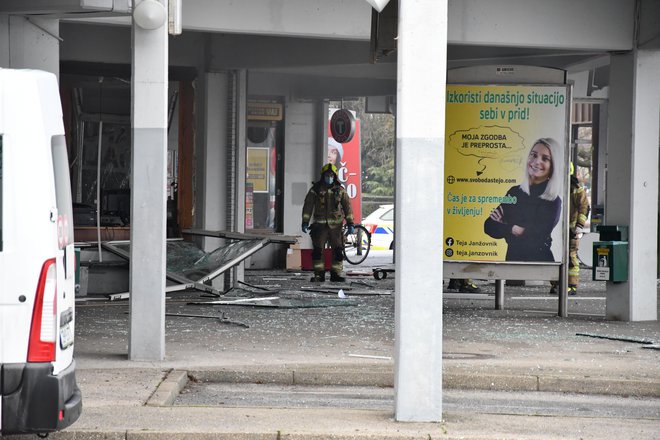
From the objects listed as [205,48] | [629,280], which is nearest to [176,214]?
[205,48]

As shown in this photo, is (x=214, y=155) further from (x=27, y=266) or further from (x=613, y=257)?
(x=27, y=266)

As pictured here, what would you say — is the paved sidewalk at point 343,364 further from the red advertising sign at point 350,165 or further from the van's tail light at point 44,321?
the red advertising sign at point 350,165

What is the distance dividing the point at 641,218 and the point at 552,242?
3.53 feet

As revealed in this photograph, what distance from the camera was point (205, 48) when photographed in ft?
59.4

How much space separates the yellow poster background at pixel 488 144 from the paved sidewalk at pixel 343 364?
97 cm

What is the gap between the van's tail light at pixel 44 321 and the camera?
6.11m

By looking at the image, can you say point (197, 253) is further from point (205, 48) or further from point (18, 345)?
point (18, 345)

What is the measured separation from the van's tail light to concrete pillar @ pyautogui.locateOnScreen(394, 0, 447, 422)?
2300mm

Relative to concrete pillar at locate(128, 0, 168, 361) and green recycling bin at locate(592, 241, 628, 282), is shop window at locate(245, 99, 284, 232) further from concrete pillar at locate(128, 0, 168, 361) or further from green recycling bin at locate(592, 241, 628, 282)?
concrete pillar at locate(128, 0, 168, 361)

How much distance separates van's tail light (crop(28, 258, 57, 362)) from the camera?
6105 millimetres

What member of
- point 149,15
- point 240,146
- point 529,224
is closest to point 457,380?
point 149,15

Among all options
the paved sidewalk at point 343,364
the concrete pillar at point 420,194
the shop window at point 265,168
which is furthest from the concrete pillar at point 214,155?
the concrete pillar at point 420,194

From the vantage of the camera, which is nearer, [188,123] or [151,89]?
[151,89]

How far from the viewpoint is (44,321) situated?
6.14 metres
